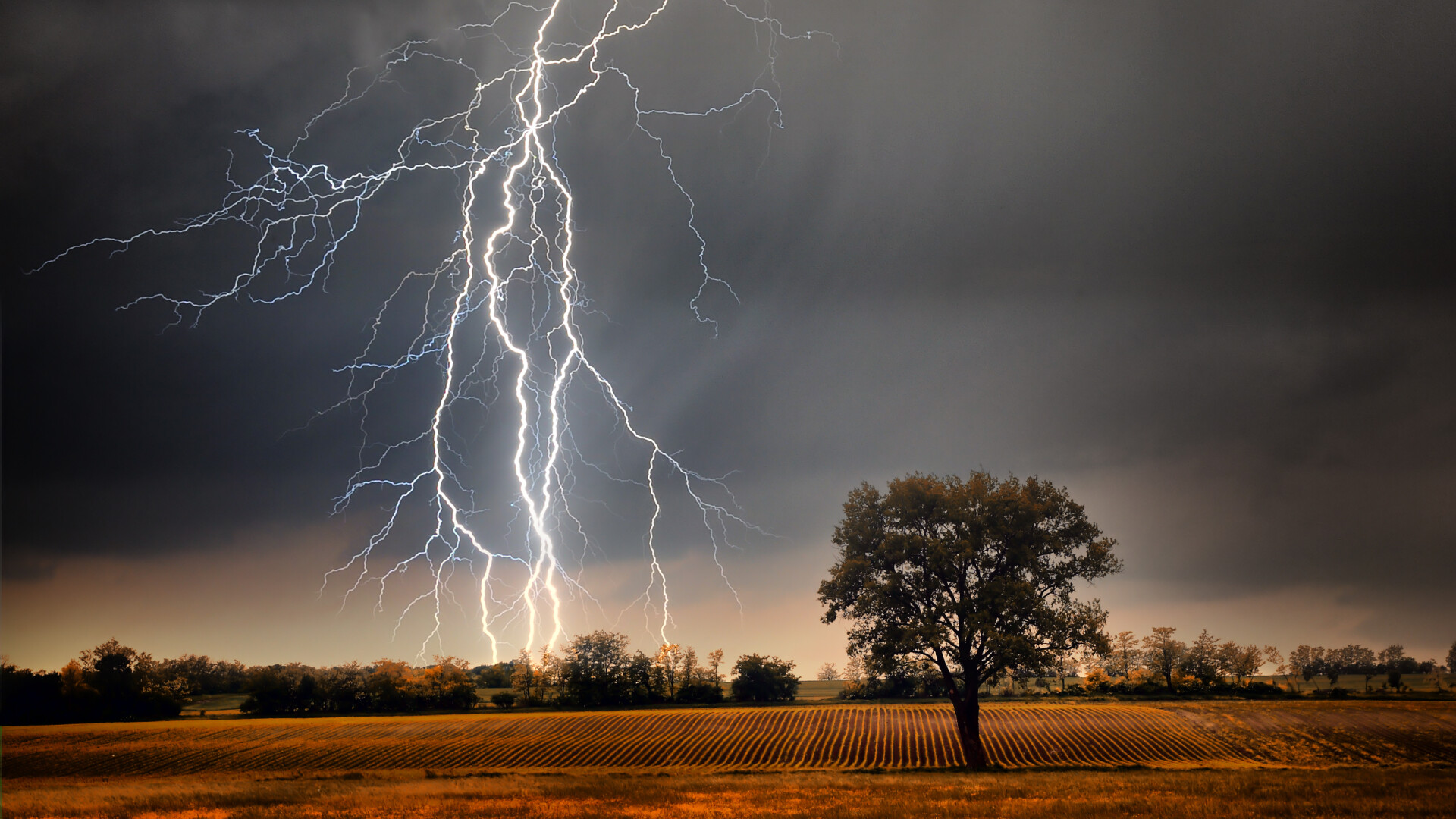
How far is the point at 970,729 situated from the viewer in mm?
26062

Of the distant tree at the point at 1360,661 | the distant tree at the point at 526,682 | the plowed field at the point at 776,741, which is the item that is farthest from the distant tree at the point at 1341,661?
the distant tree at the point at 526,682

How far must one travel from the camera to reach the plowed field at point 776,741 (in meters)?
31.1

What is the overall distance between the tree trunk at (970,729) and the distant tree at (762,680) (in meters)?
39.5

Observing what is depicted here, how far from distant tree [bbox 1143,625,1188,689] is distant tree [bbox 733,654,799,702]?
36.3 meters

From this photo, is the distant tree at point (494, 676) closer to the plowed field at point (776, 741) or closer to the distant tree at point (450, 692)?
the distant tree at point (450, 692)

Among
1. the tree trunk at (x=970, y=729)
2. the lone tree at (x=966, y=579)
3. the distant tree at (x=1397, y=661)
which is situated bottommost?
the distant tree at (x=1397, y=661)

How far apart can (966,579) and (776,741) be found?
16109mm

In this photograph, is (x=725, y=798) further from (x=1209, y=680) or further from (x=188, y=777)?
(x=1209, y=680)

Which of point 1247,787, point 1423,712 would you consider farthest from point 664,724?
point 1423,712

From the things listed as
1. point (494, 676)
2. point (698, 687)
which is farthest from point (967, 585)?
point (494, 676)

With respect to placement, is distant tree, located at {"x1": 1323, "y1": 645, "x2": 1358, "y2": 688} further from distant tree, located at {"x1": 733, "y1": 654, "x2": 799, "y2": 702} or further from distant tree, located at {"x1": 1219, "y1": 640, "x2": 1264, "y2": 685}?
distant tree, located at {"x1": 733, "y1": 654, "x2": 799, "y2": 702}

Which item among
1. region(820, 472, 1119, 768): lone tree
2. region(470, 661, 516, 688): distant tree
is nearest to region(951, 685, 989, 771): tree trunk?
region(820, 472, 1119, 768): lone tree

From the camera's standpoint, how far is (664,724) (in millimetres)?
45281

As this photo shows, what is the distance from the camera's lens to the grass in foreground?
14406mm
